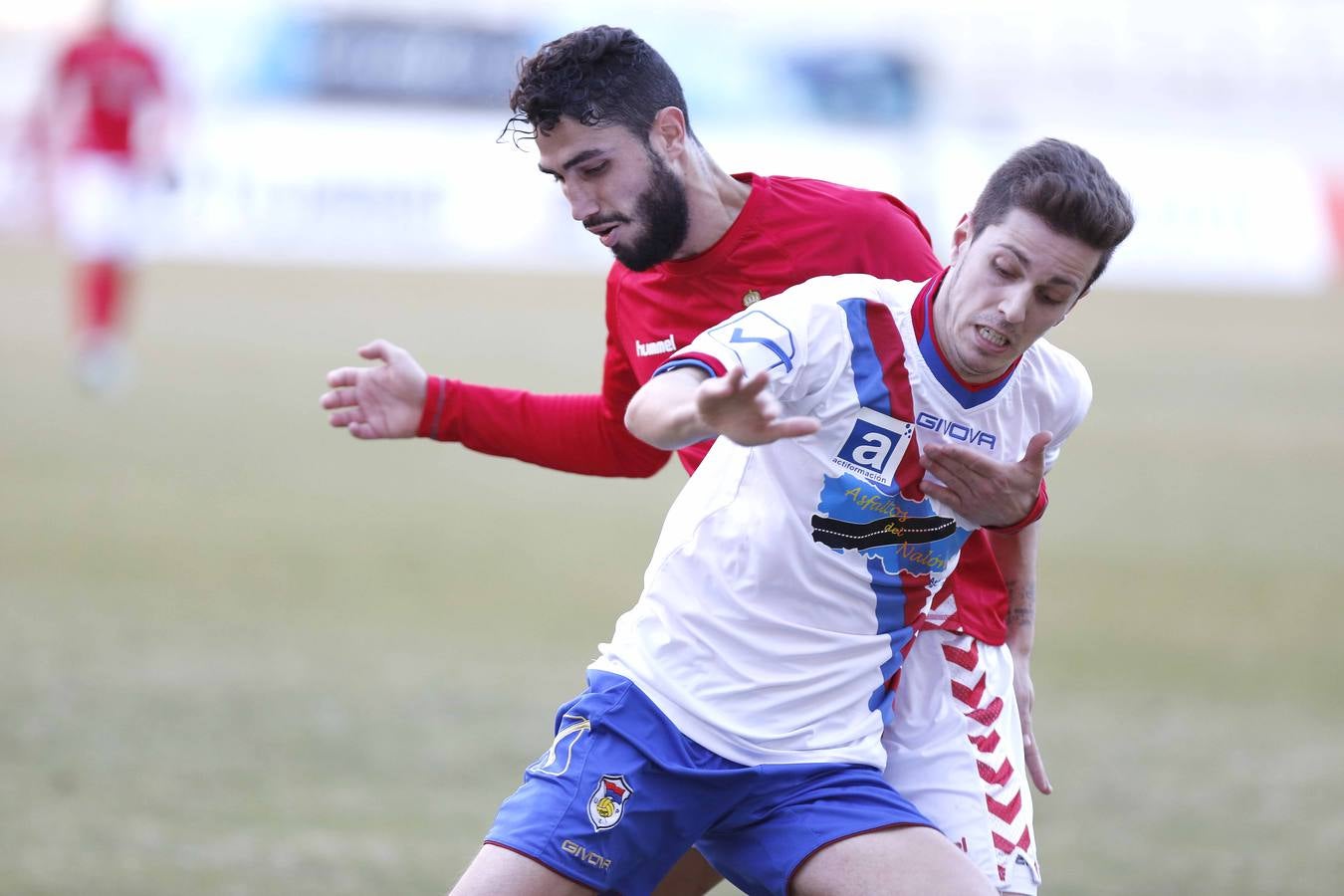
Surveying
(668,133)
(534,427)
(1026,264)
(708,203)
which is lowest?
(534,427)

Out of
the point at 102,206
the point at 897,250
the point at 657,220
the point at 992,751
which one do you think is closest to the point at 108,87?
the point at 102,206

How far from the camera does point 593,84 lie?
130 inches

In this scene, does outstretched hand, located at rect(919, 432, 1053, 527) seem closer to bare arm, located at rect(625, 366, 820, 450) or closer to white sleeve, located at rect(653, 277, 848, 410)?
white sleeve, located at rect(653, 277, 848, 410)

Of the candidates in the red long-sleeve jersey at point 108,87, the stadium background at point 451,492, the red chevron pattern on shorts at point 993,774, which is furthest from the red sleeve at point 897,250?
the red long-sleeve jersey at point 108,87

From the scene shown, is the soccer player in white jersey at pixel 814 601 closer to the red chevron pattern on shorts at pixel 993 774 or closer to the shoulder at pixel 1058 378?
the shoulder at pixel 1058 378

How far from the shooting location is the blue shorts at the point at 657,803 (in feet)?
9.16

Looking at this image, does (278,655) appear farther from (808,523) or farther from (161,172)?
(161,172)

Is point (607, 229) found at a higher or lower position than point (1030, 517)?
higher

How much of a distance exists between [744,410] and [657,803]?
782 mm

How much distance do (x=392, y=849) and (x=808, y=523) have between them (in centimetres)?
260

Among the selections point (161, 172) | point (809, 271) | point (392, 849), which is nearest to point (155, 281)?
point (161, 172)

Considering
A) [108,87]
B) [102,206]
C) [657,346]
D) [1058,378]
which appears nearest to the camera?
[1058,378]

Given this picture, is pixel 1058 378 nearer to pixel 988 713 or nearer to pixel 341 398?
pixel 988 713

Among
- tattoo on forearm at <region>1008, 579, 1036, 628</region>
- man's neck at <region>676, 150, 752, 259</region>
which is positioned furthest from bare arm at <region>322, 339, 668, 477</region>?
tattoo on forearm at <region>1008, 579, 1036, 628</region>
